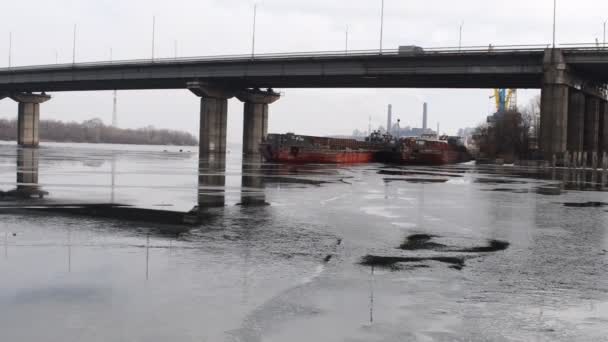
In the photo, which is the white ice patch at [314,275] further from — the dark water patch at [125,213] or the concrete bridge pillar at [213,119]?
the concrete bridge pillar at [213,119]

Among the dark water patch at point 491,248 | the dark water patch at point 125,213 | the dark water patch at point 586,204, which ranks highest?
the dark water patch at point 586,204

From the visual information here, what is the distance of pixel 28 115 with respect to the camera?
123 m

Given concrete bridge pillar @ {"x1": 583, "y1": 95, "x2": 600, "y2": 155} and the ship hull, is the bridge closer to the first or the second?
concrete bridge pillar @ {"x1": 583, "y1": 95, "x2": 600, "y2": 155}

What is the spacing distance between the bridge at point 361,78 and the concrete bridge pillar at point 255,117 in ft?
0.53

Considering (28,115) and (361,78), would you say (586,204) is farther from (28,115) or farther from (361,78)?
(28,115)

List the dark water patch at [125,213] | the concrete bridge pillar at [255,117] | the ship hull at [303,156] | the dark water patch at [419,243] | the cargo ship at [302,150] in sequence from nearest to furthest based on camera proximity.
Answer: the dark water patch at [419,243] → the dark water patch at [125,213] → the ship hull at [303,156] → the cargo ship at [302,150] → the concrete bridge pillar at [255,117]

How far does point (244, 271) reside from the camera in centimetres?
927

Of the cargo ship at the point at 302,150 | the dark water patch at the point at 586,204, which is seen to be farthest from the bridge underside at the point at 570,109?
the dark water patch at the point at 586,204

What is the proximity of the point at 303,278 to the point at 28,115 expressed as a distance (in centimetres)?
12554

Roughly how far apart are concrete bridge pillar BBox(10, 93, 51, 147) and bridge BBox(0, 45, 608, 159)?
5.96 meters

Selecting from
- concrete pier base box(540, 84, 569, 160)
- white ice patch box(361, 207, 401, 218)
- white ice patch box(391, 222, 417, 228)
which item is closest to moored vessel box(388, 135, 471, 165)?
concrete pier base box(540, 84, 569, 160)

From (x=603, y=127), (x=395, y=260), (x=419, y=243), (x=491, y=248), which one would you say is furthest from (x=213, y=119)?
(x=395, y=260)

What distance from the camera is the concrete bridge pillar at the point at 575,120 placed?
7806 cm

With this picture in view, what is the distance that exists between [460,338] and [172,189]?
63.6ft
